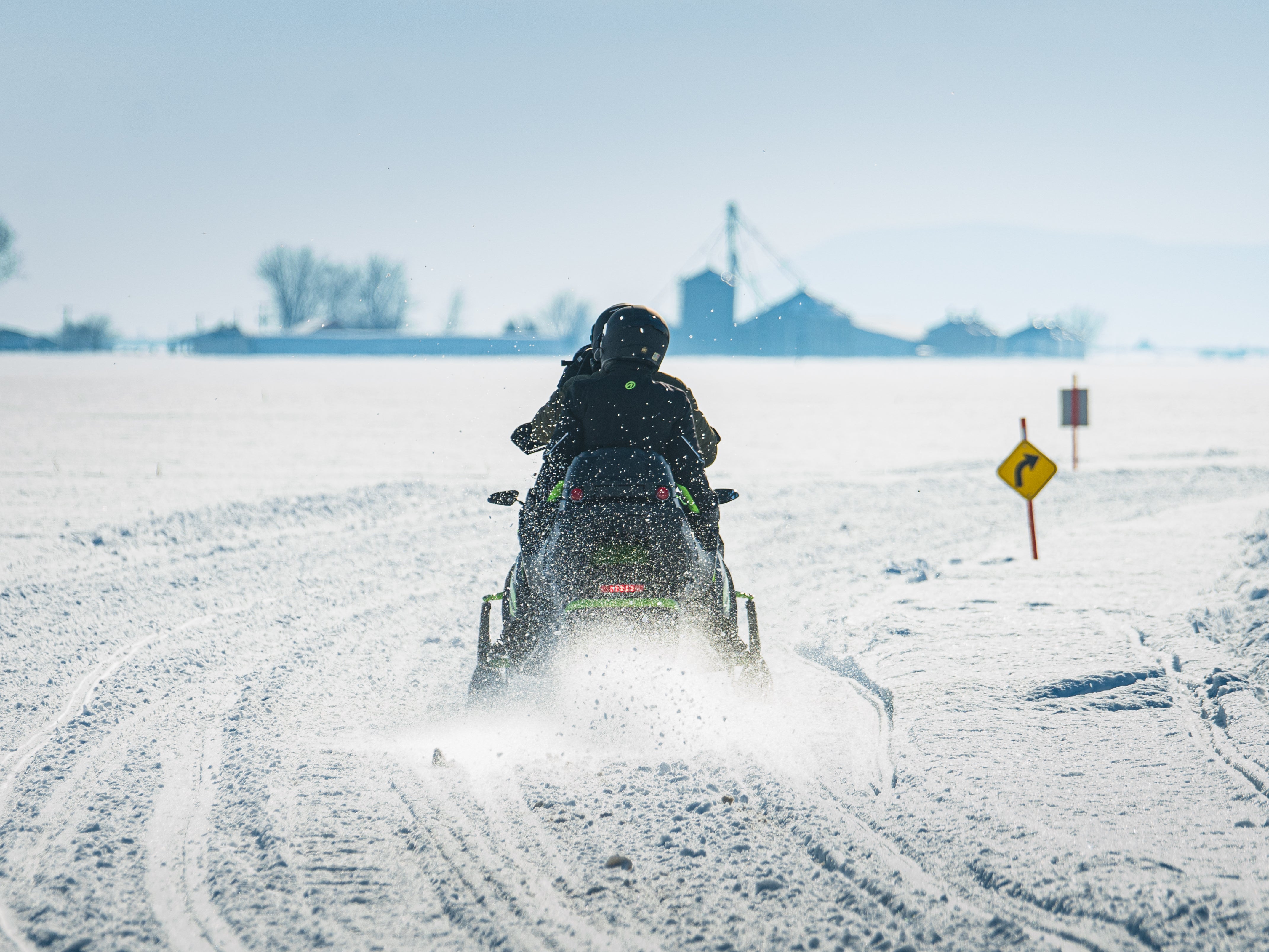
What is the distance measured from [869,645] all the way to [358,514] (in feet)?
21.8

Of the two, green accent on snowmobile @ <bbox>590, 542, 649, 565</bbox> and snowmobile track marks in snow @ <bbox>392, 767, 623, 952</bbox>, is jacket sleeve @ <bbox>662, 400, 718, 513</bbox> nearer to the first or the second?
green accent on snowmobile @ <bbox>590, 542, 649, 565</bbox>

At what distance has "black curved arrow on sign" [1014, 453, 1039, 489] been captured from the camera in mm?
9484

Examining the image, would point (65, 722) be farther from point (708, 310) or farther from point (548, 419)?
point (708, 310)

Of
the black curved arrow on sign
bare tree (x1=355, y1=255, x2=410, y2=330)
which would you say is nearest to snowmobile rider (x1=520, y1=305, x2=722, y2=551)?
the black curved arrow on sign

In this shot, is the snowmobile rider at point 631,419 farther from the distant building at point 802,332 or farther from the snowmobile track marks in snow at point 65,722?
the distant building at point 802,332

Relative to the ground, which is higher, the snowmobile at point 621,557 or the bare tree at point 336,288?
the bare tree at point 336,288

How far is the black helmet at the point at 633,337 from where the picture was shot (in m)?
4.44

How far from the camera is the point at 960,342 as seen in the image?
4567 inches

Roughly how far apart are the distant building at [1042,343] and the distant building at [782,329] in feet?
50.4

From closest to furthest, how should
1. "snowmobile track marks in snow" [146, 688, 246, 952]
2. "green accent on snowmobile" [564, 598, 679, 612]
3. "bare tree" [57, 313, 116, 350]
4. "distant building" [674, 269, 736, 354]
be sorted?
"snowmobile track marks in snow" [146, 688, 246, 952] < "green accent on snowmobile" [564, 598, 679, 612] < "bare tree" [57, 313, 116, 350] < "distant building" [674, 269, 736, 354]

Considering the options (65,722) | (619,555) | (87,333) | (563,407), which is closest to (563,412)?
(563,407)

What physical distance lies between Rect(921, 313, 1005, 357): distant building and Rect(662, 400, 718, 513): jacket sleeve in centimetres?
11468

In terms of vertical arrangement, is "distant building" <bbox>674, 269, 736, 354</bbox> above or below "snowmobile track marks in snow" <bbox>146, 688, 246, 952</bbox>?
above

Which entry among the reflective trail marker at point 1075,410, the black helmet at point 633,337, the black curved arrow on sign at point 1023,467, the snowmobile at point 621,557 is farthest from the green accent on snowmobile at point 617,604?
the reflective trail marker at point 1075,410
